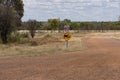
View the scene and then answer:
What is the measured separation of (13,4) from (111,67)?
173 ft

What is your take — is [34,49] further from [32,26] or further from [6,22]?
[32,26]

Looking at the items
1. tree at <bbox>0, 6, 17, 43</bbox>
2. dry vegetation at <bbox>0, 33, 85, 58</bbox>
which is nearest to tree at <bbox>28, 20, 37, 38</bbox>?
tree at <bbox>0, 6, 17, 43</bbox>

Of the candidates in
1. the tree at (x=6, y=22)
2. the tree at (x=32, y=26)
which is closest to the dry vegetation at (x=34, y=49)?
the tree at (x=6, y=22)

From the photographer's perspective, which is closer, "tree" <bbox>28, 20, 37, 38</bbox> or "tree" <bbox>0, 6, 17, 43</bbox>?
A: "tree" <bbox>0, 6, 17, 43</bbox>

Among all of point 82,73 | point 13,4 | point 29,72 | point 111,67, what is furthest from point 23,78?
point 13,4

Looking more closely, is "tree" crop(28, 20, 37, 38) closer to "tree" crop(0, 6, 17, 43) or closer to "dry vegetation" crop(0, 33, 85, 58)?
"tree" crop(0, 6, 17, 43)

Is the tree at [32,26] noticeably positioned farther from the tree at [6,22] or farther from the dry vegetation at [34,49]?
the dry vegetation at [34,49]

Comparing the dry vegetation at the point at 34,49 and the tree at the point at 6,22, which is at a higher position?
the tree at the point at 6,22

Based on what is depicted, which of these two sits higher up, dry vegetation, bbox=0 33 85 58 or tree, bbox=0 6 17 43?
tree, bbox=0 6 17 43

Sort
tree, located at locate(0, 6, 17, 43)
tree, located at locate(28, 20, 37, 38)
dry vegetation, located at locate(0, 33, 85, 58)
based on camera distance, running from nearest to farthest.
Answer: dry vegetation, located at locate(0, 33, 85, 58), tree, located at locate(0, 6, 17, 43), tree, located at locate(28, 20, 37, 38)

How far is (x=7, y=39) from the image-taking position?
170ft

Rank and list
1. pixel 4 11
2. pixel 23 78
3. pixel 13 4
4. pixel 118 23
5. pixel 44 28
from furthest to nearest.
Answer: pixel 118 23 < pixel 44 28 < pixel 13 4 < pixel 4 11 < pixel 23 78

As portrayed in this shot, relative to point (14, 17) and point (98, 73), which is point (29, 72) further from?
point (14, 17)

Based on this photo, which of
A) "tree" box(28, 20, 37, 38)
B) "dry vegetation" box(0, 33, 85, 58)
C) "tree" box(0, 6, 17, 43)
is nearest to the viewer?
"dry vegetation" box(0, 33, 85, 58)
